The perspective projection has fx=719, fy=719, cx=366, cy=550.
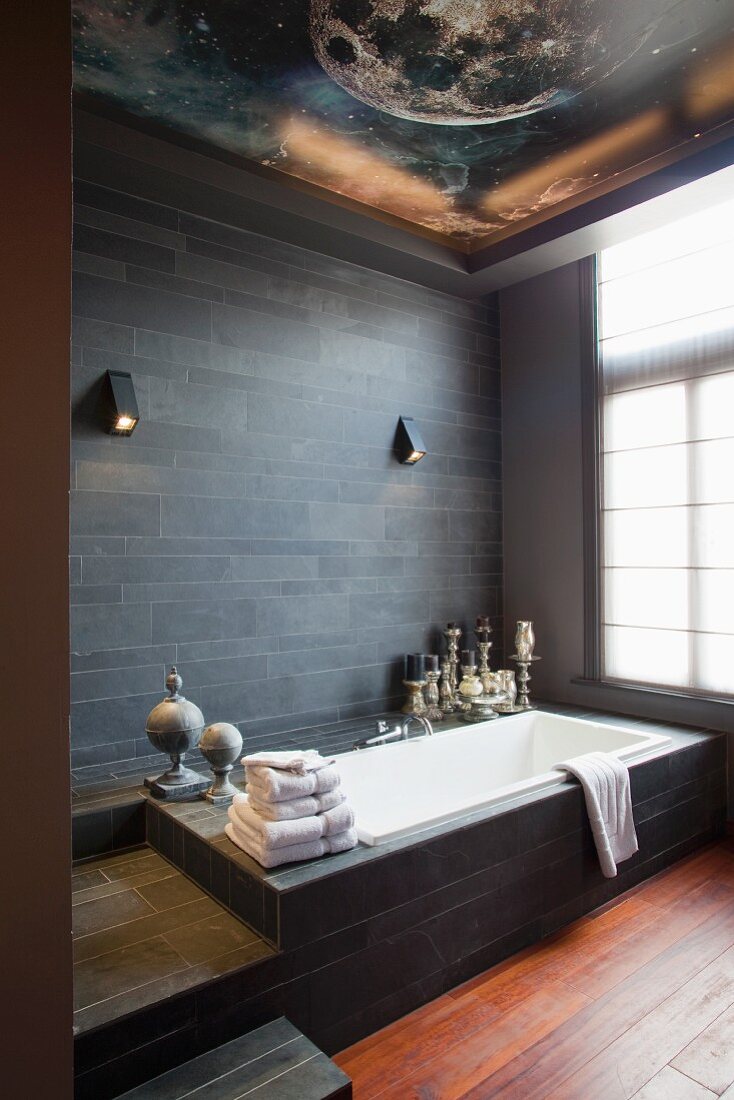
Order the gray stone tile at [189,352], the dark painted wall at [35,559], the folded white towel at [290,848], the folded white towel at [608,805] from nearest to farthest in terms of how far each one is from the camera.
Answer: the dark painted wall at [35,559] → the folded white towel at [290,848] → the folded white towel at [608,805] → the gray stone tile at [189,352]

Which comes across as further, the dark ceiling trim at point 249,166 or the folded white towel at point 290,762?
the dark ceiling trim at point 249,166

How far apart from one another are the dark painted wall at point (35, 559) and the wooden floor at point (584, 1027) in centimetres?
132

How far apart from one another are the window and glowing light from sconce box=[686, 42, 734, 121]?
78cm

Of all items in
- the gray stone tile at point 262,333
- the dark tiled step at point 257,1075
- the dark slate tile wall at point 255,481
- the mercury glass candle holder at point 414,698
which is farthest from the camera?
the mercury glass candle holder at point 414,698

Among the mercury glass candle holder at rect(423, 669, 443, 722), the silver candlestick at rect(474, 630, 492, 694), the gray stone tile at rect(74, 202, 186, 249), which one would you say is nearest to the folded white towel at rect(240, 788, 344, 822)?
the mercury glass candle holder at rect(423, 669, 443, 722)

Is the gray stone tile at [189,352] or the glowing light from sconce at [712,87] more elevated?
the glowing light from sconce at [712,87]

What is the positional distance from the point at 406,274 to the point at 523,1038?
3.51 metres

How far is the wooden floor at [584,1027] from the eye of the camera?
1.84 metres

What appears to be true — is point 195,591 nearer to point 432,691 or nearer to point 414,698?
point 414,698

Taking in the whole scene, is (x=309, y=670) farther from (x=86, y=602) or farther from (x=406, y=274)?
(x=406, y=274)

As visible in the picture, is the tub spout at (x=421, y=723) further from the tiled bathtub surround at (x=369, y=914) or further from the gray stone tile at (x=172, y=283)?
the gray stone tile at (x=172, y=283)

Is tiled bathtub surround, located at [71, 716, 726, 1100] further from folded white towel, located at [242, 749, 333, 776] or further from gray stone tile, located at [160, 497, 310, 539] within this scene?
gray stone tile, located at [160, 497, 310, 539]

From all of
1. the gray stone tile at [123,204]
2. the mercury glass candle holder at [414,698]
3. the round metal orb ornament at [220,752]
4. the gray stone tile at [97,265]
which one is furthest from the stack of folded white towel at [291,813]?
the gray stone tile at [123,204]

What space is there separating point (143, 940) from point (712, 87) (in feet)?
11.4
